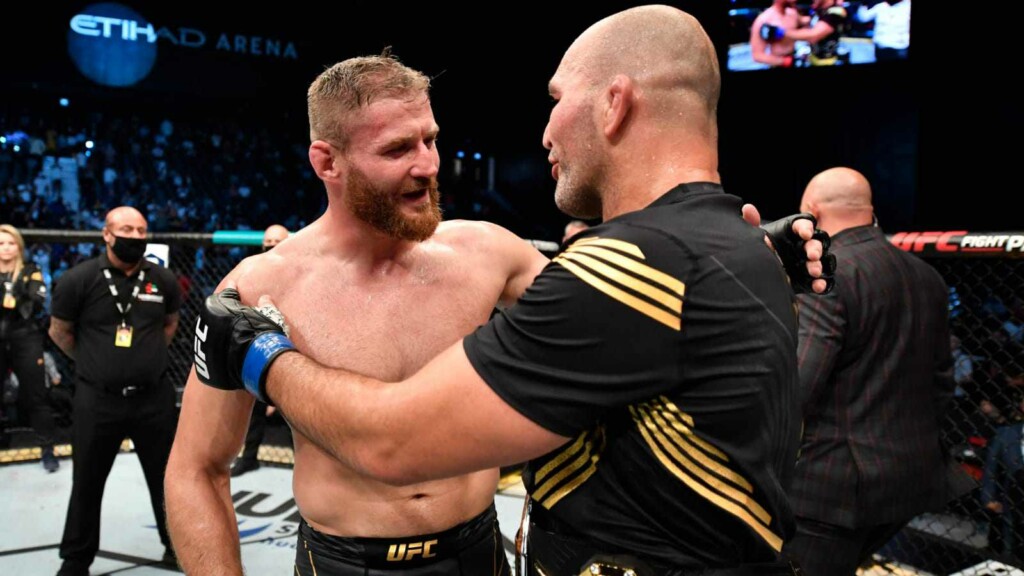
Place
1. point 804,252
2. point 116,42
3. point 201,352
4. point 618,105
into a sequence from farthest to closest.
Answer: point 116,42 → point 804,252 → point 201,352 → point 618,105

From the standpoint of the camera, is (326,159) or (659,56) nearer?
(659,56)

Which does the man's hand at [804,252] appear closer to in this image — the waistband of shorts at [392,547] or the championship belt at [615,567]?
the championship belt at [615,567]

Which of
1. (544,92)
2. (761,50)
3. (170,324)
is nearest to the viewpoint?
(170,324)

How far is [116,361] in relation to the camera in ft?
12.5

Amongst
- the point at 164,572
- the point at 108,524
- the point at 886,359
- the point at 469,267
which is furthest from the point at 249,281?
the point at 108,524

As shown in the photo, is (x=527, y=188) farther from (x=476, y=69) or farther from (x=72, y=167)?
(x=72, y=167)

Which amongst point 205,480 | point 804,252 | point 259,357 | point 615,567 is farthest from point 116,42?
point 615,567

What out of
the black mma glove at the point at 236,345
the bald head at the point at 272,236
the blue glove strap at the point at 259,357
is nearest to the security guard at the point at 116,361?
the bald head at the point at 272,236

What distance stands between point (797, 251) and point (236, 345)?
1.00 meters

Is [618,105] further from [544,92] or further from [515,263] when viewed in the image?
[544,92]

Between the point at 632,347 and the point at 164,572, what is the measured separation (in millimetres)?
3354

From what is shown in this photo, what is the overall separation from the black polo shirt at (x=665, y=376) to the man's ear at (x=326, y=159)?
2.71ft

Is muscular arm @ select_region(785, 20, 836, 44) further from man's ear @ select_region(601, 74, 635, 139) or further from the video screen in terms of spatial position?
man's ear @ select_region(601, 74, 635, 139)

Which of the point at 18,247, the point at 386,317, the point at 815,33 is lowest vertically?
the point at 18,247
